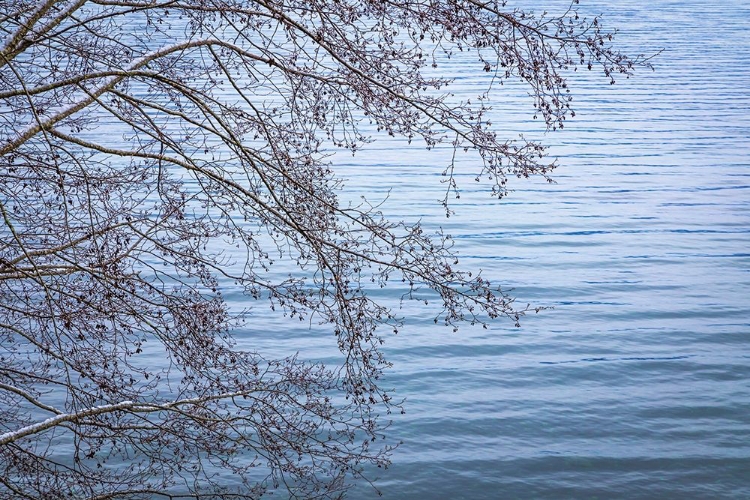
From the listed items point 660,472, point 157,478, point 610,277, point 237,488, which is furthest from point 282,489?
point 610,277

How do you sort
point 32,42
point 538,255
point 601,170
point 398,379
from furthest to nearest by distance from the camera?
point 601,170 < point 538,255 < point 398,379 < point 32,42

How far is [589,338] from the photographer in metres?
14.1

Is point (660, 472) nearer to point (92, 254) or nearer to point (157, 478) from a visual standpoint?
point (157, 478)

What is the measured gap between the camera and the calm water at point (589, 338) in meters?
10.5

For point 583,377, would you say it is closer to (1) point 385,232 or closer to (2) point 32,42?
(1) point 385,232

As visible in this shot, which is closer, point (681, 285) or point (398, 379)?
point (398, 379)

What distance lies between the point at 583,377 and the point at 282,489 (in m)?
4.56

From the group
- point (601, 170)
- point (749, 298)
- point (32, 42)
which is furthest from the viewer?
point (601, 170)

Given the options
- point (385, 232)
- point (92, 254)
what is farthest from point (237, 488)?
point (385, 232)

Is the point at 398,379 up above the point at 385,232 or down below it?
below

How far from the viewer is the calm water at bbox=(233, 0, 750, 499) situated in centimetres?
1046

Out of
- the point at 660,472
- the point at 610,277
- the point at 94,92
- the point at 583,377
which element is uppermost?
the point at 94,92

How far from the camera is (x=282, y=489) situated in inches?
391

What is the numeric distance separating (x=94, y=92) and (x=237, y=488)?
450 centimetres
